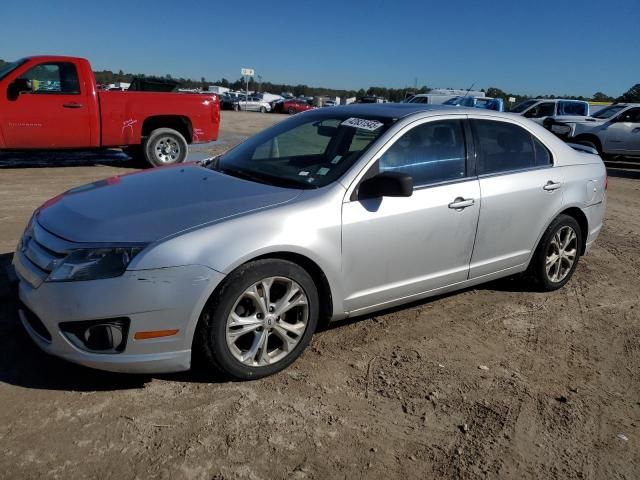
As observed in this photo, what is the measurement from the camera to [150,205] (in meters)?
3.22

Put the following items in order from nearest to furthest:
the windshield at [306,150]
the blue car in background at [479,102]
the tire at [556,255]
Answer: the windshield at [306,150]
the tire at [556,255]
the blue car in background at [479,102]

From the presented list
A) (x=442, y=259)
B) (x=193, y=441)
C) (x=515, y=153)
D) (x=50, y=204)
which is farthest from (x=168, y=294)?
(x=515, y=153)

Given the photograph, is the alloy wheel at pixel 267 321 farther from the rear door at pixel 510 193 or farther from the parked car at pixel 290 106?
the parked car at pixel 290 106

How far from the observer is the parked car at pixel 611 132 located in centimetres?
1495

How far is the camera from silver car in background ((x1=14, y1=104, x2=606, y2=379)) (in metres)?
2.83

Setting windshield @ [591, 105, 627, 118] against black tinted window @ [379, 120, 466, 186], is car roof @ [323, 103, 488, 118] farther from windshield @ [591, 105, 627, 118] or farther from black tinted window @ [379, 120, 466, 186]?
windshield @ [591, 105, 627, 118]

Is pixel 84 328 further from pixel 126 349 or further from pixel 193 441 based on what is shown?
pixel 193 441

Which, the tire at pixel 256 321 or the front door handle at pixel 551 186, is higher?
the front door handle at pixel 551 186

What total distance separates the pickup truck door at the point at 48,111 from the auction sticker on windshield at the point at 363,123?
6.95 m

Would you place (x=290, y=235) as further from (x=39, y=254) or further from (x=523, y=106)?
(x=523, y=106)

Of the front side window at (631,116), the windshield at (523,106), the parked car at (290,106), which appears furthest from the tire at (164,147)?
the parked car at (290,106)

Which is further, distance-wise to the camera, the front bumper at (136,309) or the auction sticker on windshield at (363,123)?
the auction sticker on windshield at (363,123)

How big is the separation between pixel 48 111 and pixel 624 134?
13.9 meters

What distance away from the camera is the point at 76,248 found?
2.85 metres
